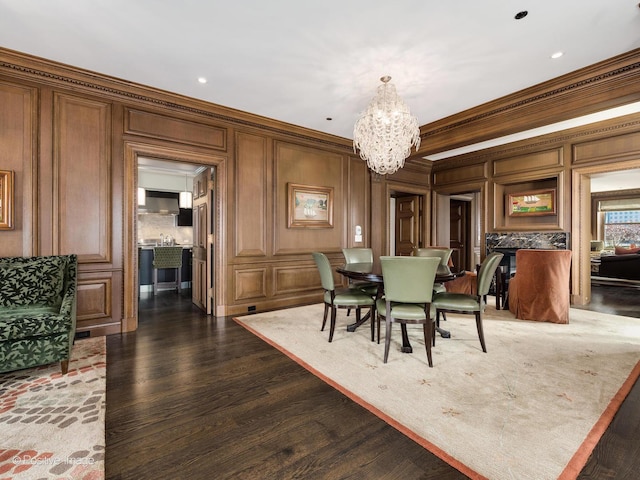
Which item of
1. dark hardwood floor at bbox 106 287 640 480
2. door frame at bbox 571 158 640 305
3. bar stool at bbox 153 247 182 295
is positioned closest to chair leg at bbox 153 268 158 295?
bar stool at bbox 153 247 182 295

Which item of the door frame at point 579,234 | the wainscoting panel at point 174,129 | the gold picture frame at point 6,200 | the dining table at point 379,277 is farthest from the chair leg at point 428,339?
the gold picture frame at point 6,200

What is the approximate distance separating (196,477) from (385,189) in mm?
5587

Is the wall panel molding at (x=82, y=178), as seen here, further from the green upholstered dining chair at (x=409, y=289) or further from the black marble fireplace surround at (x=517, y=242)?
the black marble fireplace surround at (x=517, y=242)

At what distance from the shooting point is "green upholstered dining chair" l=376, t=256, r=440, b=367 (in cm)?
258

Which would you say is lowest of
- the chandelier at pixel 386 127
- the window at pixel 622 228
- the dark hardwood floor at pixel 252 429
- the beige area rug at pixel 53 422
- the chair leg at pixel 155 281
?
the dark hardwood floor at pixel 252 429

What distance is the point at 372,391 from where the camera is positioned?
2.20 m

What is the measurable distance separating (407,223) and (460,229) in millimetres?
1851

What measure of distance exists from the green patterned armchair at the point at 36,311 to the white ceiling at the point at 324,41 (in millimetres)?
2110

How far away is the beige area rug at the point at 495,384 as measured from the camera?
→ 5.23 ft

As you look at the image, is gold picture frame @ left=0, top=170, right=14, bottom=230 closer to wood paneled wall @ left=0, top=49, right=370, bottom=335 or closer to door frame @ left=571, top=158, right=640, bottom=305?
wood paneled wall @ left=0, top=49, right=370, bottom=335

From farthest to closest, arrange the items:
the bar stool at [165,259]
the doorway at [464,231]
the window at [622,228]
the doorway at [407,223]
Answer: the window at [622,228]
the doorway at [464,231]
the doorway at [407,223]
the bar stool at [165,259]

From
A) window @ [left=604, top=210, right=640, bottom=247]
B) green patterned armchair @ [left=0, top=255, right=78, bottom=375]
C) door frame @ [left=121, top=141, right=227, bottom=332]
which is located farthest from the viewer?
window @ [left=604, top=210, right=640, bottom=247]

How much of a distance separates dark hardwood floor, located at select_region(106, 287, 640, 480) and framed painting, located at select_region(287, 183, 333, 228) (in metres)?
2.61

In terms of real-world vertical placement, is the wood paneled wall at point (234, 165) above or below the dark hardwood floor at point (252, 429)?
above
